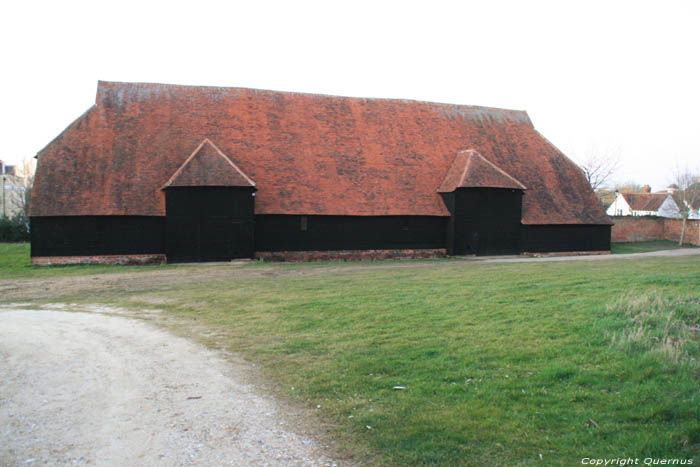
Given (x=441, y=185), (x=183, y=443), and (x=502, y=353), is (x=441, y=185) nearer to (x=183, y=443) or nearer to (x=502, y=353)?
(x=502, y=353)

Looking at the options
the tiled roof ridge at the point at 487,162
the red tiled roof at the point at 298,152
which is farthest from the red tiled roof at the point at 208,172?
the tiled roof ridge at the point at 487,162

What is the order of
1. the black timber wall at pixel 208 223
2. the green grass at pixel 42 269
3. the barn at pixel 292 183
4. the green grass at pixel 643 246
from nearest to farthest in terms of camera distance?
the green grass at pixel 42 269
the black timber wall at pixel 208 223
the barn at pixel 292 183
the green grass at pixel 643 246

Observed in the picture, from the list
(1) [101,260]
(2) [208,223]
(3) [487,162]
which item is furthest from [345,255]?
(1) [101,260]

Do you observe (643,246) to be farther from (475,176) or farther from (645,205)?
(645,205)

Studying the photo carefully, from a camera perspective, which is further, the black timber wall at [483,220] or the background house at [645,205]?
the background house at [645,205]

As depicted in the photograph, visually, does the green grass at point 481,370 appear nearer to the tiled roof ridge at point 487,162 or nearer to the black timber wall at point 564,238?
the tiled roof ridge at point 487,162

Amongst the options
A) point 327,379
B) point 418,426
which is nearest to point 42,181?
point 327,379

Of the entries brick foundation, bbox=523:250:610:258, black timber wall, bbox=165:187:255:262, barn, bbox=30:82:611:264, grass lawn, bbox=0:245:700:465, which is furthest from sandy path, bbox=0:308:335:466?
brick foundation, bbox=523:250:610:258

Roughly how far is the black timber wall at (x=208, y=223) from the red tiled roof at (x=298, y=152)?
3.10ft

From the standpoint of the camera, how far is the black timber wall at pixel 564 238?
28922 millimetres

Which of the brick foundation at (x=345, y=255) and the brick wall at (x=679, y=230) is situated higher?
the brick wall at (x=679, y=230)

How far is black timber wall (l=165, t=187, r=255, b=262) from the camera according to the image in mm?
23375

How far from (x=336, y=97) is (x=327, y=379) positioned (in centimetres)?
2611

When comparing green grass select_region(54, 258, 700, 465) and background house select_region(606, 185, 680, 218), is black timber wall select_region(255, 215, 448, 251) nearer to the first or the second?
green grass select_region(54, 258, 700, 465)
